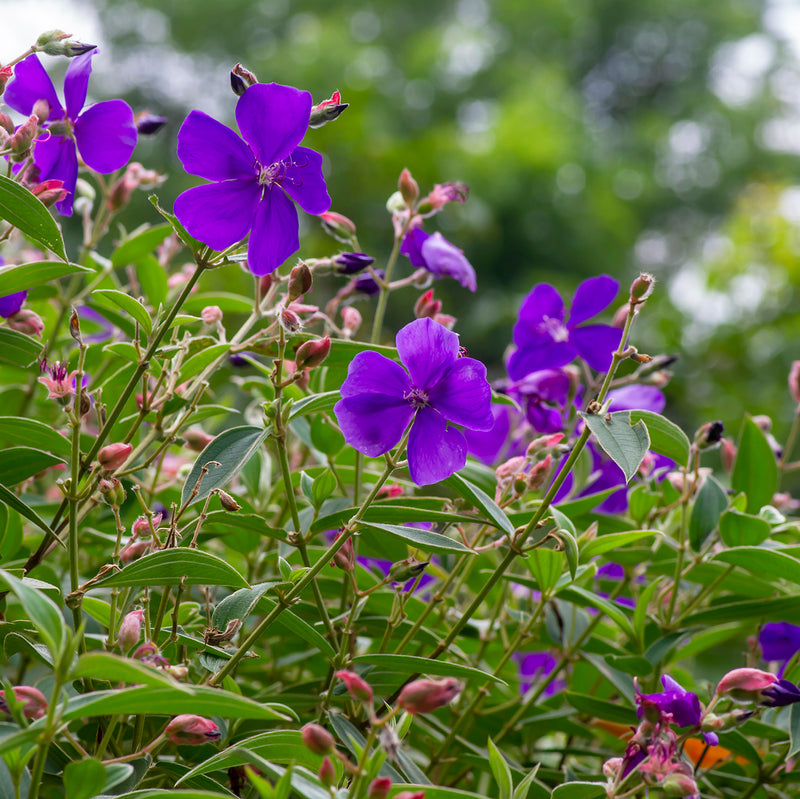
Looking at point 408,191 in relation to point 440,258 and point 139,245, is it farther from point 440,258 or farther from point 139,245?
point 139,245

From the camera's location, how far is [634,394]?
0.84 metres

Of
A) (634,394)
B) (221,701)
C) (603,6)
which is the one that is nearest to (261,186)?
(221,701)

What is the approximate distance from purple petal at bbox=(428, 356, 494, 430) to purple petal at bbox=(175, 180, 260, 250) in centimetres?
16

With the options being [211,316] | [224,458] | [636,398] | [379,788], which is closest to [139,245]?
[211,316]

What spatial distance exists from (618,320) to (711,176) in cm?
1290

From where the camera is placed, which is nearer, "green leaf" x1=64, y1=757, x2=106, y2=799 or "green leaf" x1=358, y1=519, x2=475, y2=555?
"green leaf" x1=64, y1=757, x2=106, y2=799

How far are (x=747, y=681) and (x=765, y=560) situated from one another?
0.11 meters

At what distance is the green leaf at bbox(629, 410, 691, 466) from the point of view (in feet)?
1.87

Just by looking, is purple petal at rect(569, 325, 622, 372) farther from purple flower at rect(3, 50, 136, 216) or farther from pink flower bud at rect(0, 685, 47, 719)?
pink flower bud at rect(0, 685, 47, 719)

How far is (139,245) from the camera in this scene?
2.69 ft

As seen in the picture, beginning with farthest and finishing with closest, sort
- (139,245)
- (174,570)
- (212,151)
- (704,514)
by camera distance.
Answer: (139,245) < (704,514) < (212,151) < (174,570)

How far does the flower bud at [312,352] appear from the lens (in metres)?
0.53

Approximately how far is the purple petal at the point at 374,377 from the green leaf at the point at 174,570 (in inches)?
5.2

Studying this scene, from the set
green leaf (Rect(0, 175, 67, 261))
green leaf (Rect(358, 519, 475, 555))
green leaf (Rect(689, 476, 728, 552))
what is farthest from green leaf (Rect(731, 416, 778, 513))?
green leaf (Rect(0, 175, 67, 261))
